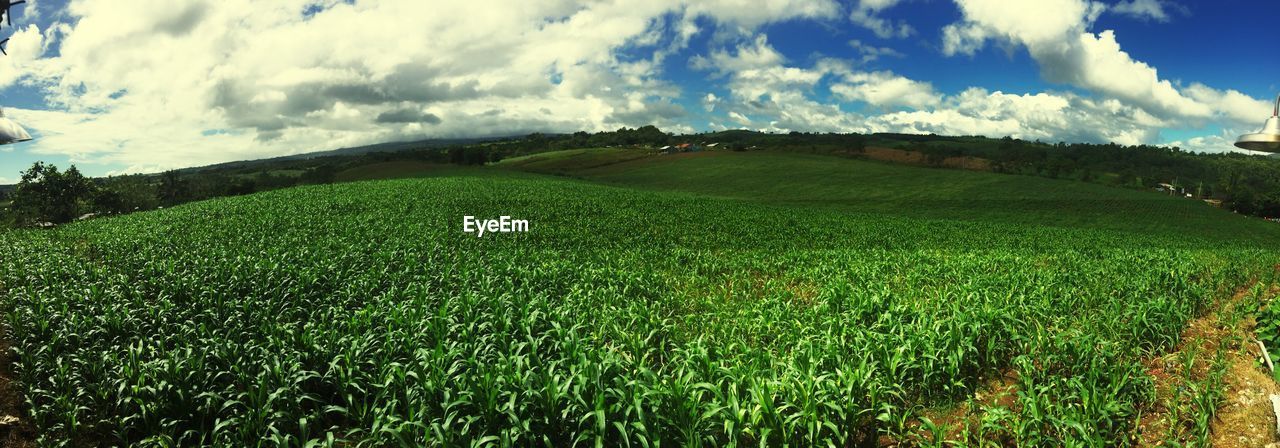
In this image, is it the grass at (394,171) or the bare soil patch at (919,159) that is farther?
the bare soil patch at (919,159)

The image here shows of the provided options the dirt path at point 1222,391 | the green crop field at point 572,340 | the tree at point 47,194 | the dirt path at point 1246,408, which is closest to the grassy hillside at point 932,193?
the green crop field at point 572,340

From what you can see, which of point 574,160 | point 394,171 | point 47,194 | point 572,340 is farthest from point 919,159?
point 47,194

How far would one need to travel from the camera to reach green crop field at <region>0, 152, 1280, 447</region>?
5832 mm

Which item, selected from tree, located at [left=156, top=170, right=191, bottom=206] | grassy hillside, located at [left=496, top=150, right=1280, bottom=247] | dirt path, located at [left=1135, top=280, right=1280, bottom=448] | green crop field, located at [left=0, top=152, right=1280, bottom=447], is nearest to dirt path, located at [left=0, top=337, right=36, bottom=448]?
green crop field, located at [left=0, top=152, right=1280, bottom=447]

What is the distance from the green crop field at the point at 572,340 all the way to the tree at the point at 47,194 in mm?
78815

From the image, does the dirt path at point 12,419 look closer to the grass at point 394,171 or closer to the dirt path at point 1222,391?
the dirt path at point 1222,391

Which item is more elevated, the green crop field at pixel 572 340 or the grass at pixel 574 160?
the grass at pixel 574 160

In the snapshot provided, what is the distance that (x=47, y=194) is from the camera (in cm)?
7525

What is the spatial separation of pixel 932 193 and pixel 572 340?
220 feet

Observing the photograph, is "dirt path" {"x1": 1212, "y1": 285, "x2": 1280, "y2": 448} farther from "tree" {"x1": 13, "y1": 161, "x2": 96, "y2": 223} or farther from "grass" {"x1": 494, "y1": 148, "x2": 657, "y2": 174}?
"tree" {"x1": 13, "y1": 161, "x2": 96, "y2": 223}

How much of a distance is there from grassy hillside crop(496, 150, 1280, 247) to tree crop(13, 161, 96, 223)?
70151 mm

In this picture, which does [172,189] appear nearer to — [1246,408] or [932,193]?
[932,193]

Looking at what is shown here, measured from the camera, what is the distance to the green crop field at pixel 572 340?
5832 mm

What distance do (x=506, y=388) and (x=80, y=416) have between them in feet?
19.4
